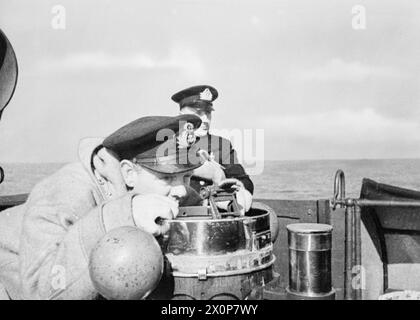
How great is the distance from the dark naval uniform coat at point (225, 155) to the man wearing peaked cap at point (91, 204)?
217 cm

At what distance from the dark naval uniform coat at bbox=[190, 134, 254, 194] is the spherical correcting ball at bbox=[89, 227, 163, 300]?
3.22 m

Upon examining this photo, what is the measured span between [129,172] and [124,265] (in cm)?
87

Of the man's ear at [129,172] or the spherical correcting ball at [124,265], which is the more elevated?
the man's ear at [129,172]

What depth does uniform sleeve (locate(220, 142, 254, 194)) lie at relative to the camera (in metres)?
5.23

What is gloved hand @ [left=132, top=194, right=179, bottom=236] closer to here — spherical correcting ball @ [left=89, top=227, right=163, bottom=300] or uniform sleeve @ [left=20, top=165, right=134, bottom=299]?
uniform sleeve @ [left=20, top=165, right=134, bottom=299]

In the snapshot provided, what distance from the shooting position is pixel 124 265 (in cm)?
193

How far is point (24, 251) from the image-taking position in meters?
2.30

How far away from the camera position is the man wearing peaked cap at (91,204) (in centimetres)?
216

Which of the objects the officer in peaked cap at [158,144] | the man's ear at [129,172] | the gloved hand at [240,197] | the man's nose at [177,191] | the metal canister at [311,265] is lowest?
the metal canister at [311,265]

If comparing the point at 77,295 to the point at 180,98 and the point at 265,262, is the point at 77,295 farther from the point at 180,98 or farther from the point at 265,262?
the point at 180,98

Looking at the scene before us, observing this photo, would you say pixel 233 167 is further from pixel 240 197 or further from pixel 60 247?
pixel 60 247

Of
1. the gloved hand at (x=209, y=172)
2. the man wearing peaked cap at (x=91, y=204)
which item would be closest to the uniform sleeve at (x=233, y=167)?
the gloved hand at (x=209, y=172)

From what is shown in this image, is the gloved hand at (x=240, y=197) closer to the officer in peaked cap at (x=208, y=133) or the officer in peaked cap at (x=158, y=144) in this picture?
the officer in peaked cap at (x=158, y=144)
